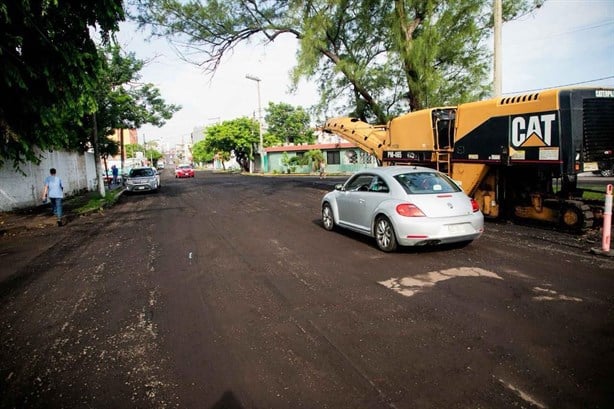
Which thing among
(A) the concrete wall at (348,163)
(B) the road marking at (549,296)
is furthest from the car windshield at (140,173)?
(B) the road marking at (549,296)

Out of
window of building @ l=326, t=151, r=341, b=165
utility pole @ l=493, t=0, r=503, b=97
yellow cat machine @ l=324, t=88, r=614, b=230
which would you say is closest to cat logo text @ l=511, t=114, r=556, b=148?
yellow cat machine @ l=324, t=88, r=614, b=230

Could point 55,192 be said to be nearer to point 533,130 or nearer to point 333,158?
point 533,130

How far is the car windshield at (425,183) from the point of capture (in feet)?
22.9

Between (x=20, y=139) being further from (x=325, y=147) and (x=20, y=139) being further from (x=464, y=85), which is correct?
(x=325, y=147)

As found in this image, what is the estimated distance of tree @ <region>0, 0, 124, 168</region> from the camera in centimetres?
691

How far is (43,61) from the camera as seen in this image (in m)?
7.64

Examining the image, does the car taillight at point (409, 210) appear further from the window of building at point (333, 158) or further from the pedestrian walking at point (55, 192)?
the window of building at point (333, 158)

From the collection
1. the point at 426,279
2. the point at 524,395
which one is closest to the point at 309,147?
the point at 426,279

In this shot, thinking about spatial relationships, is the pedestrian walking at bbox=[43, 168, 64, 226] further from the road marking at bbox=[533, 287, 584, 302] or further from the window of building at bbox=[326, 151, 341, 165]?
the window of building at bbox=[326, 151, 341, 165]

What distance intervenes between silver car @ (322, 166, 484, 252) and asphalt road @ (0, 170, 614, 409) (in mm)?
382

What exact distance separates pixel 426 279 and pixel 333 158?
39308 mm

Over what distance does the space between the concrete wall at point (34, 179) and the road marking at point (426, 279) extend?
35.6 ft

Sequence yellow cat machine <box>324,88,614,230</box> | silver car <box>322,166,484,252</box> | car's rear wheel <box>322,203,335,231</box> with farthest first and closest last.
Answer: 1. car's rear wheel <box>322,203,335,231</box>
2. yellow cat machine <box>324,88,614,230</box>
3. silver car <box>322,166,484,252</box>

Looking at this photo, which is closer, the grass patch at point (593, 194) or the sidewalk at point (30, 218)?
the grass patch at point (593, 194)
